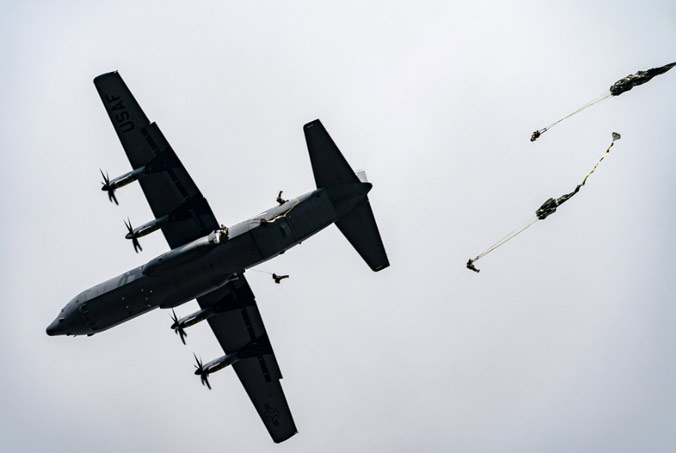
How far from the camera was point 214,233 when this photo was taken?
4381cm

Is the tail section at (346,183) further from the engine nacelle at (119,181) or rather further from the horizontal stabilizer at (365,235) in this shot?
the engine nacelle at (119,181)

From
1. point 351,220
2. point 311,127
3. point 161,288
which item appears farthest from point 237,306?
point 311,127

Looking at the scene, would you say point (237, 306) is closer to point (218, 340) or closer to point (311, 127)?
point (218, 340)

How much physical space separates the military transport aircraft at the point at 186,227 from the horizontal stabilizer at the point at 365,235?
2.4 inches

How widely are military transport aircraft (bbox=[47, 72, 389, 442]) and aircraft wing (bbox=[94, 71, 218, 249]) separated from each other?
0.06 meters

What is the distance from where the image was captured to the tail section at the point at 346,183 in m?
43.0

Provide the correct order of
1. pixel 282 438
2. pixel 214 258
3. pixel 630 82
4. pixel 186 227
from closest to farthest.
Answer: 1. pixel 630 82
2. pixel 214 258
3. pixel 186 227
4. pixel 282 438

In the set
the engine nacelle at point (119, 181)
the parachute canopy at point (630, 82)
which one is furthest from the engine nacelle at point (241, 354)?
the parachute canopy at point (630, 82)

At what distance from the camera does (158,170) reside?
147 ft

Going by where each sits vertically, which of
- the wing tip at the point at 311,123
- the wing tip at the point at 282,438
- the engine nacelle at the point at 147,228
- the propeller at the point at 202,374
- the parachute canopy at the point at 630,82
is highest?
the wing tip at the point at 311,123

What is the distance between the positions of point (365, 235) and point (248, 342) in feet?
39.4

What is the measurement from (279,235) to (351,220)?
184 inches

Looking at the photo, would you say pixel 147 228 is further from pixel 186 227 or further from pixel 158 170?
pixel 158 170

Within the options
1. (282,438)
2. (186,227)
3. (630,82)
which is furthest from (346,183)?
(282,438)
